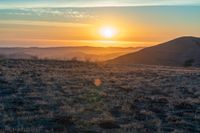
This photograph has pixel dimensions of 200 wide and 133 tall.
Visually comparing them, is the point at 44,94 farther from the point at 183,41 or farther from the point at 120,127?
the point at 183,41

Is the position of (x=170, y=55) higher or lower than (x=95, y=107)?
higher

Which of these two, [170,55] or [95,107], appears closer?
[95,107]

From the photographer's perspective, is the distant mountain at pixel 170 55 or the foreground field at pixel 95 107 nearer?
Answer: the foreground field at pixel 95 107

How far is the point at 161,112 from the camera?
18.4m

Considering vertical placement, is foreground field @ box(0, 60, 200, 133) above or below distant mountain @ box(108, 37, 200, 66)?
below

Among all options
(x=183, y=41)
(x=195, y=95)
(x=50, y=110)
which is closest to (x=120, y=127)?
(x=50, y=110)

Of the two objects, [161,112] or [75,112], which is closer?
[75,112]

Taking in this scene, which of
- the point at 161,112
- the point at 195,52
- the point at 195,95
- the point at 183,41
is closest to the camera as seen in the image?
the point at 161,112

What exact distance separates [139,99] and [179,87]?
22.6 feet

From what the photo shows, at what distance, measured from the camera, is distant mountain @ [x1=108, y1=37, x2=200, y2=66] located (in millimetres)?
100562

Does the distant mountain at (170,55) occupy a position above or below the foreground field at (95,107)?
above

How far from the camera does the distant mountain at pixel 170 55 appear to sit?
3959 inches

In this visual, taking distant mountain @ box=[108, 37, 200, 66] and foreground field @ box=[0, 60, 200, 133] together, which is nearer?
foreground field @ box=[0, 60, 200, 133]

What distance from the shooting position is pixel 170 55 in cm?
11019
